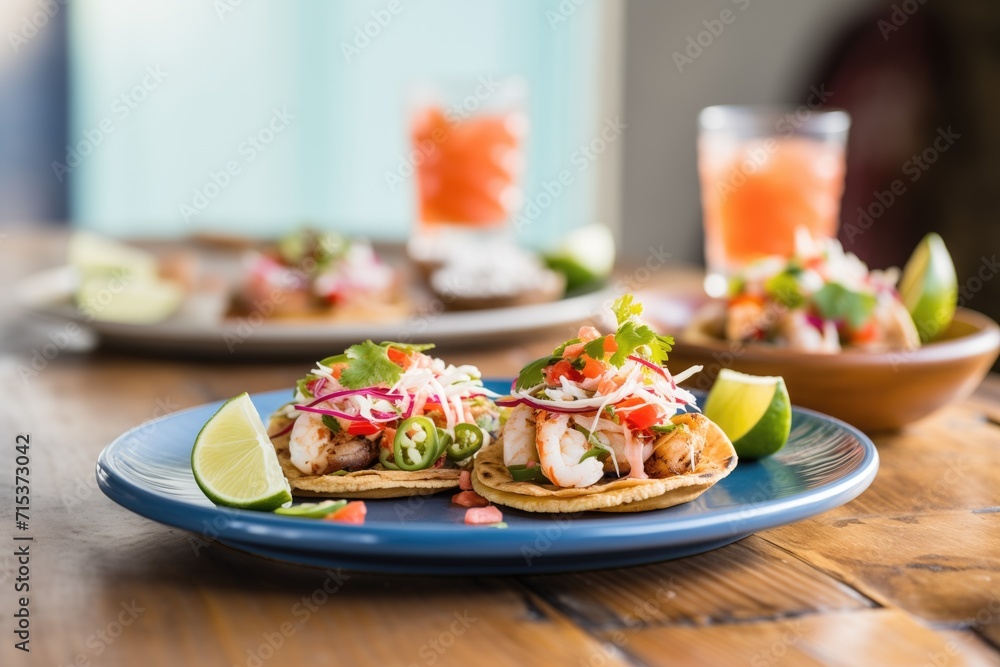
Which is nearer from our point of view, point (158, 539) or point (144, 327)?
point (158, 539)

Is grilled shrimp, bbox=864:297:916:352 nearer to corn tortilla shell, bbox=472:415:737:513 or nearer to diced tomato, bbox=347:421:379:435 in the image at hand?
corn tortilla shell, bbox=472:415:737:513

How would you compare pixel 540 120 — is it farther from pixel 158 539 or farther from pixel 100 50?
pixel 158 539

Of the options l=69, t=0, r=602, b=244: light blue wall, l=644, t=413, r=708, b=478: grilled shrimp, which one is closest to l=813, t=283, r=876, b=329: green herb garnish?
l=644, t=413, r=708, b=478: grilled shrimp

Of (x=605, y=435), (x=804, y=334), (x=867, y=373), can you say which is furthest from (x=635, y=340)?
(x=804, y=334)

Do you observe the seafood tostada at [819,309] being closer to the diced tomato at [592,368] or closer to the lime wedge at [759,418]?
the lime wedge at [759,418]

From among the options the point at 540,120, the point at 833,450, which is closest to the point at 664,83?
the point at 540,120

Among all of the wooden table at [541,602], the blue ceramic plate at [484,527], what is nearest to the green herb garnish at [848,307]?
the wooden table at [541,602]
